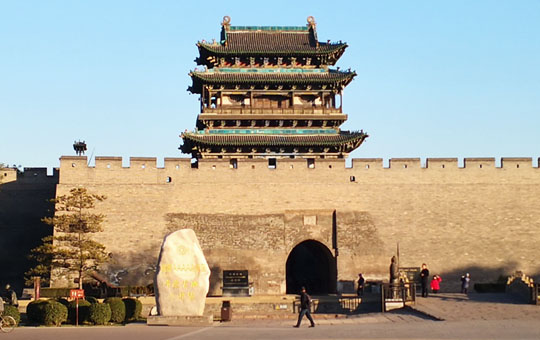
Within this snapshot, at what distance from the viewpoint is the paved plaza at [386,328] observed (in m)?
15.8

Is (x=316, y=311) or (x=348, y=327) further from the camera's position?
(x=316, y=311)

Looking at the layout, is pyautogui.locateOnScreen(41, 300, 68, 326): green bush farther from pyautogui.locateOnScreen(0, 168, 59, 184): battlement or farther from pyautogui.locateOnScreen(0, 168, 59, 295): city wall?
pyautogui.locateOnScreen(0, 168, 59, 184): battlement

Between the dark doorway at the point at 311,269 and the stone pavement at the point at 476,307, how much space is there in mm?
6394

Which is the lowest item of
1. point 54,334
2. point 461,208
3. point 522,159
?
point 54,334

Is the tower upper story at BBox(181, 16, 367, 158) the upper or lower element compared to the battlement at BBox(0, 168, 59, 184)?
upper

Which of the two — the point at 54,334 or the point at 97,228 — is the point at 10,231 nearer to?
the point at 97,228

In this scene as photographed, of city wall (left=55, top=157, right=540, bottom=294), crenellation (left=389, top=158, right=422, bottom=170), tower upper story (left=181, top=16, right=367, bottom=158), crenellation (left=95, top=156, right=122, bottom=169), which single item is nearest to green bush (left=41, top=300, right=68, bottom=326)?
city wall (left=55, top=157, right=540, bottom=294)

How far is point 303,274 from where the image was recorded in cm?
3372

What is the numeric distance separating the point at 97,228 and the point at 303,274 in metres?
9.43

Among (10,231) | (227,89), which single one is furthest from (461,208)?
(10,231)

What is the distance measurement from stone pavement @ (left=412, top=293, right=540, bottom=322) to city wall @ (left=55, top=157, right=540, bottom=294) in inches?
205

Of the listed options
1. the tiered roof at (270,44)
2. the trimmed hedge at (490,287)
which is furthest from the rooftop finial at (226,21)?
the trimmed hedge at (490,287)

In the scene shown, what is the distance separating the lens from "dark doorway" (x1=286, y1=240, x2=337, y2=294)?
30984 mm

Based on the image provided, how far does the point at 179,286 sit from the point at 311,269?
1535 centimetres
